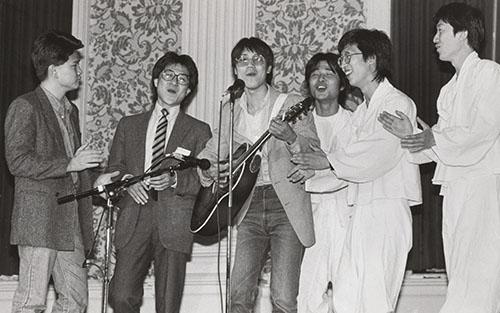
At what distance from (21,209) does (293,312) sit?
1.43 metres

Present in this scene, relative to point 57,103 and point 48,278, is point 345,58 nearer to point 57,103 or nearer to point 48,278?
point 57,103

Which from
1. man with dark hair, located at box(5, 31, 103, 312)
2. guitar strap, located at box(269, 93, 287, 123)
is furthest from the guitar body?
man with dark hair, located at box(5, 31, 103, 312)

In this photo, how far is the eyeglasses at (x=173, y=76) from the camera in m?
5.32

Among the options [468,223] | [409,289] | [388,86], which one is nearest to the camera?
[468,223]

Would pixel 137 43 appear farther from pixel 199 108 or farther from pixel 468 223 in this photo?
pixel 468 223

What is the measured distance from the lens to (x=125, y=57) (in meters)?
6.19

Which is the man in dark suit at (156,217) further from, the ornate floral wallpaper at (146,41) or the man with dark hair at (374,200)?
the ornate floral wallpaper at (146,41)

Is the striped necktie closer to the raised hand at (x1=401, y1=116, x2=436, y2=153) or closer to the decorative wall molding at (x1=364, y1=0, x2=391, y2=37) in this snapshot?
the raised hand at (x1=401, y1=116, x2=436, y2=153)

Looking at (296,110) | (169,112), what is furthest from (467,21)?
(169,112)

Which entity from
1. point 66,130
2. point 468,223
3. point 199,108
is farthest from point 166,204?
point 468,223

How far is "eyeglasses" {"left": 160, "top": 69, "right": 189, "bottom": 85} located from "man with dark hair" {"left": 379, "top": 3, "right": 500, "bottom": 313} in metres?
1.26

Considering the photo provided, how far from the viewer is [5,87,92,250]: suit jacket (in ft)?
15.7

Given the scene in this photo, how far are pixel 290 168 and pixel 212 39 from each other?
1.53 metres

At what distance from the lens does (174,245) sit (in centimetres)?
500
